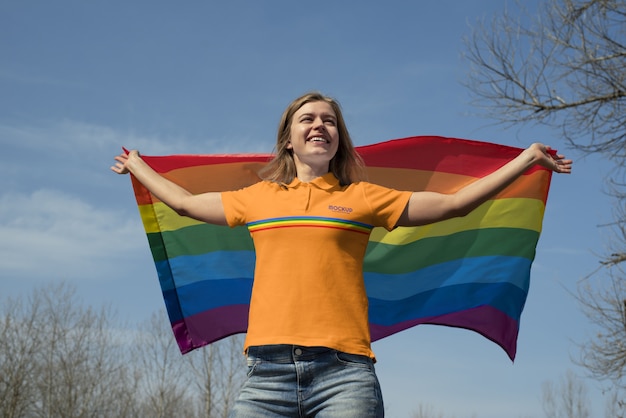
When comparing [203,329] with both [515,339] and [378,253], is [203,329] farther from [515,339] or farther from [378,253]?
[515,339]

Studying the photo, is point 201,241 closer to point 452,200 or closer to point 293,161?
point 293,161

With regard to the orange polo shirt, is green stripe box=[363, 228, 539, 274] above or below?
above

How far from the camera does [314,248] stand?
3115mm

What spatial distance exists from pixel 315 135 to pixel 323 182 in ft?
0.73

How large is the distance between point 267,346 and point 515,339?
2.55 metres

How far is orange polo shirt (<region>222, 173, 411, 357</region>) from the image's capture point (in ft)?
9.87

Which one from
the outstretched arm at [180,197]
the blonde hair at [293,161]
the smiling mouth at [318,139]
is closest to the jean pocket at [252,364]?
the outstretched arm at [180,197]

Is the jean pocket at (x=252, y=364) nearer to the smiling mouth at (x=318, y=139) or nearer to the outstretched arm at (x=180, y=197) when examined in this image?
the outstretched arm at (x=180, y=197)

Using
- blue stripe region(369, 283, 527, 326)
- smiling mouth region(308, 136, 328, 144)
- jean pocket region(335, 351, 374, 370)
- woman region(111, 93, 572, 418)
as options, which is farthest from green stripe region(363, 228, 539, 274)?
jean pocket region(335, 351, 374, 370)

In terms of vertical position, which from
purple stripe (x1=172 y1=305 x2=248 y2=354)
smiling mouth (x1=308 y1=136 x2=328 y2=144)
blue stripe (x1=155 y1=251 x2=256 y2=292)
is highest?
blue stripe (x1=155 y1=251 x2=256 y2=292)

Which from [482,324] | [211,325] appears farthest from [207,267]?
[482,324]

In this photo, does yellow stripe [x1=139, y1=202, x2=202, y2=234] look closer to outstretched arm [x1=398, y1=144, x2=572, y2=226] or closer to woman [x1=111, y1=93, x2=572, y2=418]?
woman [x1=111, y1=93, x2=572, y2=418]

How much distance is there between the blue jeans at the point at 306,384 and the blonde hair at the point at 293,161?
0.87 metres

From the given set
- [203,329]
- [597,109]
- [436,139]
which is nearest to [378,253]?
[436,139]
